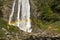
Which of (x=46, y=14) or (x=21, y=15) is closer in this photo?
(x=21, y=15)

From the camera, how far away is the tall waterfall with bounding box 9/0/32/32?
24.5 meters

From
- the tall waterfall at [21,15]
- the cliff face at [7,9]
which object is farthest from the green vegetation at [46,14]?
the tall waterfall at [21,15]

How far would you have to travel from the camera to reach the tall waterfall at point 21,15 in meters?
24.5

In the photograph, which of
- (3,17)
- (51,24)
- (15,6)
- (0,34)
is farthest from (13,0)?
(0,34)

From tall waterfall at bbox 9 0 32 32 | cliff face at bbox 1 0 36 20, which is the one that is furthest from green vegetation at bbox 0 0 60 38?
tall waterfall at bbox 9 0 32 32

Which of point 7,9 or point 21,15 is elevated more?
point 7,9

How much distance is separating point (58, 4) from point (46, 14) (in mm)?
2423

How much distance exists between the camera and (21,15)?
2520cm

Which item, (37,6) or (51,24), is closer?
(51,24)

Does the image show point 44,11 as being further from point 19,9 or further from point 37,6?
point 19,9

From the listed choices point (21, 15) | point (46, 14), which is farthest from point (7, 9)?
point (46, 14)

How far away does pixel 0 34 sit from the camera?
441 inches

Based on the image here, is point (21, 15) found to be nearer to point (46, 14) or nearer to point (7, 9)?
point (7, 9)

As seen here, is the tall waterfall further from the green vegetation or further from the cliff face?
the green vegetation
